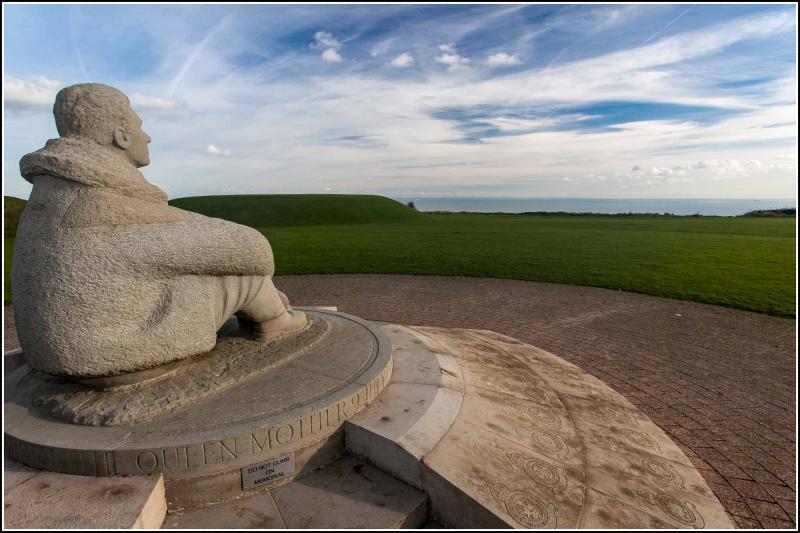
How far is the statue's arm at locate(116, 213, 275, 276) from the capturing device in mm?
3766

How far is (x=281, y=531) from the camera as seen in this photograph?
311 centimetres

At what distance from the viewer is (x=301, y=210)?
194 feet

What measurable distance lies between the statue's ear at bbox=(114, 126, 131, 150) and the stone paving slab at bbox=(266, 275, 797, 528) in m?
6.73

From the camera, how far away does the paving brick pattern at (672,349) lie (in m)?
4.42

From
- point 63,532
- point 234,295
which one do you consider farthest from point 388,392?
point 63,532

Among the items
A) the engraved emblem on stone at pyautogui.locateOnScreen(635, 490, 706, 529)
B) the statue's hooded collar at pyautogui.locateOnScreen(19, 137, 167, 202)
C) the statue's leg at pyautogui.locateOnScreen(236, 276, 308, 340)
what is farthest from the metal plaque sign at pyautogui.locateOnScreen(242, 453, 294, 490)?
the engraved emblem on stone at pyautogui.locateOnScreen(635, 490, 706, 529)

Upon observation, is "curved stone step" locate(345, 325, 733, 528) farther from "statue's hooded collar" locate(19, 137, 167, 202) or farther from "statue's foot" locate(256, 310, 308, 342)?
"statue's hooded collar" locate(19, 137, 167, 202)

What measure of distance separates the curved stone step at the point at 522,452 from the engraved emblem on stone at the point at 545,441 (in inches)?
0.5

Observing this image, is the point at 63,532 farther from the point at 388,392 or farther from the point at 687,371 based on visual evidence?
the point at 687,371

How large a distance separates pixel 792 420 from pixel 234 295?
7055mm

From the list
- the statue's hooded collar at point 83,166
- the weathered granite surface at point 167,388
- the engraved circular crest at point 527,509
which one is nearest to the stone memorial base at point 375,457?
the engraved circular crest at point 527,509

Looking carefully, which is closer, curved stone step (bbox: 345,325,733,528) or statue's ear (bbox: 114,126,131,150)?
curved stone step (bbox: 345,325,733,528)

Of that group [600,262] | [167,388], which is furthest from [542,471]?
[600,262]

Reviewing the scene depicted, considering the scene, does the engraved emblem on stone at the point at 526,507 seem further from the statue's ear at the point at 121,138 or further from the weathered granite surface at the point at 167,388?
the statue's ear at the point at 121,138
